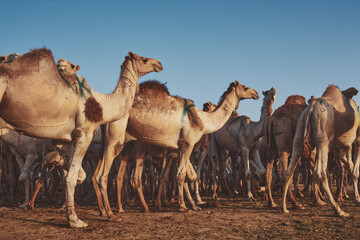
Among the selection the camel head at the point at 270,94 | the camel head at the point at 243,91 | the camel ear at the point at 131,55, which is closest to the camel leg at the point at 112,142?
the camel ear at the point at 131,55

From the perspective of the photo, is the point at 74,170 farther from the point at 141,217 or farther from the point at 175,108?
the point at 175,108

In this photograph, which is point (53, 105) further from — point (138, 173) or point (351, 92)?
point (351, 92)

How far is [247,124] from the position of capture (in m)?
13.6

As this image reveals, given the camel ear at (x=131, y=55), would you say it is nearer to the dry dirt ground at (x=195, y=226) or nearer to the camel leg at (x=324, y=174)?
the dry dirt ground at (x=195, y=226)

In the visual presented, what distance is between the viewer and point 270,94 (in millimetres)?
11648

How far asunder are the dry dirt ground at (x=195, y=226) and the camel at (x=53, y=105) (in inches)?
25.4

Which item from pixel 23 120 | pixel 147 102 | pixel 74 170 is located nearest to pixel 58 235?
pixel 74 170

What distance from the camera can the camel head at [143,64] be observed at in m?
8.00

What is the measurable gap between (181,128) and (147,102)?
1199 millimetres

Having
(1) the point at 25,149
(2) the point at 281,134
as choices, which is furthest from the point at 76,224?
(2) the point at 281,134

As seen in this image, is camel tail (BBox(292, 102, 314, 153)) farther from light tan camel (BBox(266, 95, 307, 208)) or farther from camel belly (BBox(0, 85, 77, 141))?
camel belly (BBox(0, 85, 77, 141))

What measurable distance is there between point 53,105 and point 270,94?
782cm

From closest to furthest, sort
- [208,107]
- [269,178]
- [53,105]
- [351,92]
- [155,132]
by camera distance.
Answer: [53,105] → [155,132] → [269,178] → [351,92] → [208,107]

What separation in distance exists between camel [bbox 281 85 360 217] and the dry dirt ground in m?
0.83
